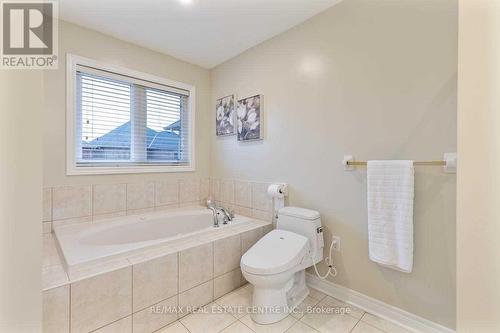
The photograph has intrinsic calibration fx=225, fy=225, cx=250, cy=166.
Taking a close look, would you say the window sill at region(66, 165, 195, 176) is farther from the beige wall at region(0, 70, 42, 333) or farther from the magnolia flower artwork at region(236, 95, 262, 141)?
the beige wall at region(0, 70, 42, 333)

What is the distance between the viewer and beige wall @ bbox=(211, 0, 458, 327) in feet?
4.44

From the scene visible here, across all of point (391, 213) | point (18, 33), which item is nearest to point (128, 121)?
point (18, 33)

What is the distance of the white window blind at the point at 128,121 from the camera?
2152 millimetres

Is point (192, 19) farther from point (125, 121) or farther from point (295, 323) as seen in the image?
point (295, 323)

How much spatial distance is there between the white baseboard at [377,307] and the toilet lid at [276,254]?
467 millimetres

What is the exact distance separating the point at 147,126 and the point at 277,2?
5.94ft

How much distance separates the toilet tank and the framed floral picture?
4.08 feet

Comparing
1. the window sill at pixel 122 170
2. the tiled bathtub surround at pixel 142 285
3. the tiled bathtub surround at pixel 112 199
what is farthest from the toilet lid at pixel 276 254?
the window sill at pixel 122 170

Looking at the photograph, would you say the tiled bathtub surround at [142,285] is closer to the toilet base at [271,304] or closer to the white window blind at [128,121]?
the toilet base at [271,304]

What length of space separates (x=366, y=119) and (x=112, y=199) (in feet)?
7.90

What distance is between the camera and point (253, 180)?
8.07 feet

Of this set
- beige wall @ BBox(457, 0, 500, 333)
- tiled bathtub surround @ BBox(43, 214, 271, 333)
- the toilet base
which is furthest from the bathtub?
beige wall @ BBox(457, 0, 500, 333)

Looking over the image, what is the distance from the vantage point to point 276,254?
1587mm

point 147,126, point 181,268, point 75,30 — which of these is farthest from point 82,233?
point 75,30
